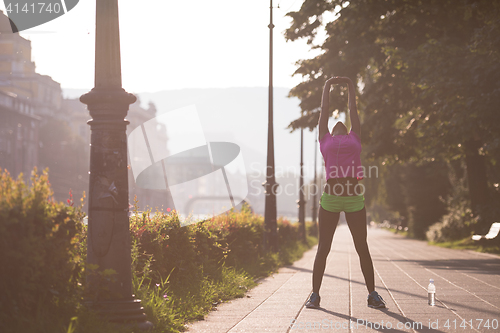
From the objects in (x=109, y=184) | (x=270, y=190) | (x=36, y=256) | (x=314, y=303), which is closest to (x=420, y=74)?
(x=270, y=190)

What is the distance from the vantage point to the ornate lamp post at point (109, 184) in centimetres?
475

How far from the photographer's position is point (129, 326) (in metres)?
4.59

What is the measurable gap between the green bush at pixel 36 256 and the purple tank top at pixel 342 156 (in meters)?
2.62

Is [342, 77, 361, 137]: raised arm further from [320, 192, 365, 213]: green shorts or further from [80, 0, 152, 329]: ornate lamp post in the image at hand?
[80, 0, 152, 329]: ornate lamp post

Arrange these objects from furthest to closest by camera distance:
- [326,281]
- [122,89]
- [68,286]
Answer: [326,281] < [122,89] < [68,286]

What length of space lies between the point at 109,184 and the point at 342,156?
2381mm

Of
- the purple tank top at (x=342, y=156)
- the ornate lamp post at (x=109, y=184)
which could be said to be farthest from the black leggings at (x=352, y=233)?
the ornate lamp post at (x=109, y=184)

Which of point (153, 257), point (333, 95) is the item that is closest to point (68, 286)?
point (153, 257)

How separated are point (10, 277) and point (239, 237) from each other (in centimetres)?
812

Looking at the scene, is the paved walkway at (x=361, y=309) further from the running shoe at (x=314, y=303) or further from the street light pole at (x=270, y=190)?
the street light pole at (x=270, y=190)

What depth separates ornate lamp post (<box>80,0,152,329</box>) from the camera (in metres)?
4.75

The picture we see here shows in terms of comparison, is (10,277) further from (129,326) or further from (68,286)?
(129,326)

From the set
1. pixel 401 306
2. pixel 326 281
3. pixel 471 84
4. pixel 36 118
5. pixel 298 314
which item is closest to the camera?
pixel 298 314

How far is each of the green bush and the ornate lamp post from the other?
0.33m
